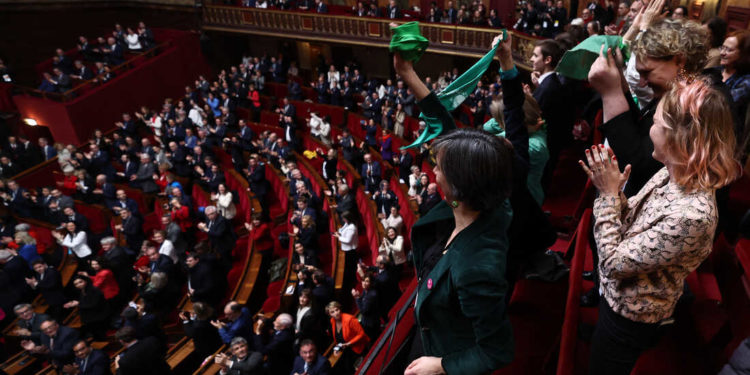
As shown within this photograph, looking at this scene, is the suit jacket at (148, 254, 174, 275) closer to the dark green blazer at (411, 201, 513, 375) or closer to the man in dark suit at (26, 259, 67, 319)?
the man in dark suit at (26, 259, 67, 319)

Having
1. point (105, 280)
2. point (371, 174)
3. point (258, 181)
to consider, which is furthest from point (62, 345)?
point (371, 174)

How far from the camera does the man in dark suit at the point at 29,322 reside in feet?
14.5

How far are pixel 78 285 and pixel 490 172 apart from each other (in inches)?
204

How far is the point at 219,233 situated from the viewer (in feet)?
18.0

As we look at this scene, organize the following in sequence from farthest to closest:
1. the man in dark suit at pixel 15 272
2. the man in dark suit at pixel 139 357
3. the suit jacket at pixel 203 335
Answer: the man in dark suit at pixel 15 272, the suit jacket at pixel 203 335, the man in dark suit at pixel 139 357

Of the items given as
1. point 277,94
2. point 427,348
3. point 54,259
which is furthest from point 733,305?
point 277,94

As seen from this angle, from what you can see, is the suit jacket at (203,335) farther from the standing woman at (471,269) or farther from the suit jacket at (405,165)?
the suit jacket at (405,165)

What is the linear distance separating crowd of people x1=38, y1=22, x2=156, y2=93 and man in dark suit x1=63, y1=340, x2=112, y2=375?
Answer: 810 cm

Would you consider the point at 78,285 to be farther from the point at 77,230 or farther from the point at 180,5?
the point at 180,5

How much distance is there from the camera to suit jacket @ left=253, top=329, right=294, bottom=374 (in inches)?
141

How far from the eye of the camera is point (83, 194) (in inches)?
303

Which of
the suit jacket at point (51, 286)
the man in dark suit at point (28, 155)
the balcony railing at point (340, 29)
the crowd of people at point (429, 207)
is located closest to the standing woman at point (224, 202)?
the crowd of people at point (429, 207)

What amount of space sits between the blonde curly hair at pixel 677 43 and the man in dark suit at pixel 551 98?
688 millimetres

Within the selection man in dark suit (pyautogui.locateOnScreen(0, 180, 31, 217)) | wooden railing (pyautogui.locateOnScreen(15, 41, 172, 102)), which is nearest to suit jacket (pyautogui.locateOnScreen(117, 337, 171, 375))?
man in dark suit (pyautogui.locateOnScreen(0, 180, 31, 217))
